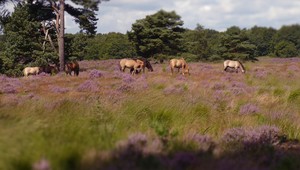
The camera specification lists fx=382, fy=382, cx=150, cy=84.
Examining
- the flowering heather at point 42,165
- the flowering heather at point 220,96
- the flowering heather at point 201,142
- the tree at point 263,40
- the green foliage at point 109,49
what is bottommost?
the green foliage at point 109,49

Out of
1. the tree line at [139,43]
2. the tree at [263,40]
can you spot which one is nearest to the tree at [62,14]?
the tree line at [139,43]

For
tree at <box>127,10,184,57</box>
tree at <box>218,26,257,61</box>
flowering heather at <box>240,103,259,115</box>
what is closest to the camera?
flowering heather at <box>240,103,259,115</box>

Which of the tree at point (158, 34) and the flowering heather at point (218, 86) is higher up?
the tree at point (158, 34)

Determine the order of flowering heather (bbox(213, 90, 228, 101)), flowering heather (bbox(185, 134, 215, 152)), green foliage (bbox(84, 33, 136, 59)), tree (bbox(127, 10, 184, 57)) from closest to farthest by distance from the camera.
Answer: flowering heather (bbox(185, 134, 215, 152)) < flowering heather (bbox(213, 90, 228, 101)) < tree (bbox(127, 10, 184, 57)) < green foliage (bbox(84, 33, 136, 59))

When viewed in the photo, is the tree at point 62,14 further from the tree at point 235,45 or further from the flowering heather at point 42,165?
the tree at point 235,45

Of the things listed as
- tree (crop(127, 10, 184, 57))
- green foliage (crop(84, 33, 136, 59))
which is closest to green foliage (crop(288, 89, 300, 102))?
tree (crop(127, 10, 184, 57))

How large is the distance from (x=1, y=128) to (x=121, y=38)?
355ft

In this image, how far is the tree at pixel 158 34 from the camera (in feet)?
158

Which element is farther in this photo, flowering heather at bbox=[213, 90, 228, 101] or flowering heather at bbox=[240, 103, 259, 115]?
flowering heather at bbox=[213, 90, 228, 101]

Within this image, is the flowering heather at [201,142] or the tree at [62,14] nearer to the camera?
the flowering heather at [201,142]

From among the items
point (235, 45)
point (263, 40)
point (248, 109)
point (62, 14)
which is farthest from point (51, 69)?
point (263, 40)

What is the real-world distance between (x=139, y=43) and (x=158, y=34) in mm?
3532

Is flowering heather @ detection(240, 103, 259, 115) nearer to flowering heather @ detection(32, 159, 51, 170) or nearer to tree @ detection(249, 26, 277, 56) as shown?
flowering heather @ detection(32, 159, 51, 170)

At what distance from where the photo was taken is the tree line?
94.7 feet
